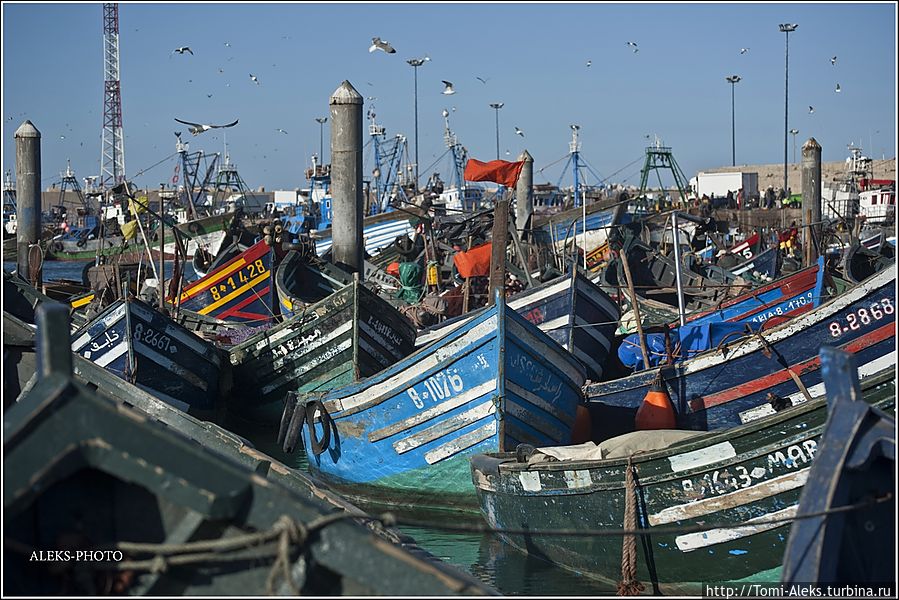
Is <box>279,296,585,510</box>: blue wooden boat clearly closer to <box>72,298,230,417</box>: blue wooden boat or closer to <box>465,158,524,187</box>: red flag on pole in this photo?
<box>72,298,230,417</box>: blue wooden boat

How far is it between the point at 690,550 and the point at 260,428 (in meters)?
8.50

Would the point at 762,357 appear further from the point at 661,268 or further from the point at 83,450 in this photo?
the point at 661,268

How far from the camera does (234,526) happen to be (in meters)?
3.08

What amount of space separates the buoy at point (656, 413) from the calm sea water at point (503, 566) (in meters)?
1.87

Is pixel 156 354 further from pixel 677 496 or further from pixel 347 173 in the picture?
pixel 677 496

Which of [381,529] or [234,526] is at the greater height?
[234,526]

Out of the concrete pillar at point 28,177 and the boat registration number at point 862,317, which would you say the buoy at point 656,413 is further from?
the concrete pillar at point 28,177

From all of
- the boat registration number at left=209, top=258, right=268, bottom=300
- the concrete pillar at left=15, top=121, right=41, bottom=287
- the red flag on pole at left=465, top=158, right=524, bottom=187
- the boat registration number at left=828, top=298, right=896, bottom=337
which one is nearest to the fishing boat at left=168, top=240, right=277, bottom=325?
the boat registration number at left=209, top=258, right=268, bottom=300

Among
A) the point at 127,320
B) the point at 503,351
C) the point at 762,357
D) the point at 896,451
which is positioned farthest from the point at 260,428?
the point at 896,451

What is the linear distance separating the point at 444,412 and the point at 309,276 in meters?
8.55

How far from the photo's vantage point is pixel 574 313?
1276 centimetres

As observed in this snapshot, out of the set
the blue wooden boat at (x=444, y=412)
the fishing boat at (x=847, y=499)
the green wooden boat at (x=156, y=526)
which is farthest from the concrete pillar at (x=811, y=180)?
the green wooden boat at (x=156, y=526)

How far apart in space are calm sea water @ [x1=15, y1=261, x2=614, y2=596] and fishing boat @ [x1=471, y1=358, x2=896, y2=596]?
5.1 inches

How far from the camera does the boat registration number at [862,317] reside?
372 inches
